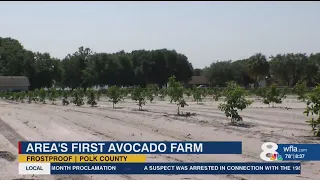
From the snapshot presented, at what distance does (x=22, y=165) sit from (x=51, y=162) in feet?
2.64

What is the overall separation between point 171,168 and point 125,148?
4.41 feet

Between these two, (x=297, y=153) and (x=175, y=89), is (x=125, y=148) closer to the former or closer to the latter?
(x=297, y=153)

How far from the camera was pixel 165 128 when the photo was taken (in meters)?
18.4

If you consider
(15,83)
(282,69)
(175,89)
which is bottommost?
(175,89)

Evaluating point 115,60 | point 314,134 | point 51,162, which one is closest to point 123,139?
point 51,162

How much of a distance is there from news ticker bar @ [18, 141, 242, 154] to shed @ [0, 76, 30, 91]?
8604 cm

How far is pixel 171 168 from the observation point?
9.75 m

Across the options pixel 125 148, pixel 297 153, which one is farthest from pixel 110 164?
pixel 297 153

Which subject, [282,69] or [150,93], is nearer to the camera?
[150,93]

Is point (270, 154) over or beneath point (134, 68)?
beneath

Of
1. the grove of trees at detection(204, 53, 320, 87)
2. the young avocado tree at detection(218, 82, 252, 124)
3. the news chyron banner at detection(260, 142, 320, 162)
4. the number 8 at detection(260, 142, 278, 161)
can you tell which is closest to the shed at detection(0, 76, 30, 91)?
the grove of trees at detection(204, 53, 320, 87)

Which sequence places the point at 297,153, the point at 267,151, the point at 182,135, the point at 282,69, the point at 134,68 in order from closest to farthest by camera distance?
the point at 297,153 < the point at 267,151 < the point at 182,135 < the point at 282,69 < the point at 134,68

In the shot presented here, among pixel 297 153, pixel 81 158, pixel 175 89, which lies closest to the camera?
pixel 81 158

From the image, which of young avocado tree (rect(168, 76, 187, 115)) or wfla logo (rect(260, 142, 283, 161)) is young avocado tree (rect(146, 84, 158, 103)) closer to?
young avocado tree (rect(168, 76, 187, 115))
